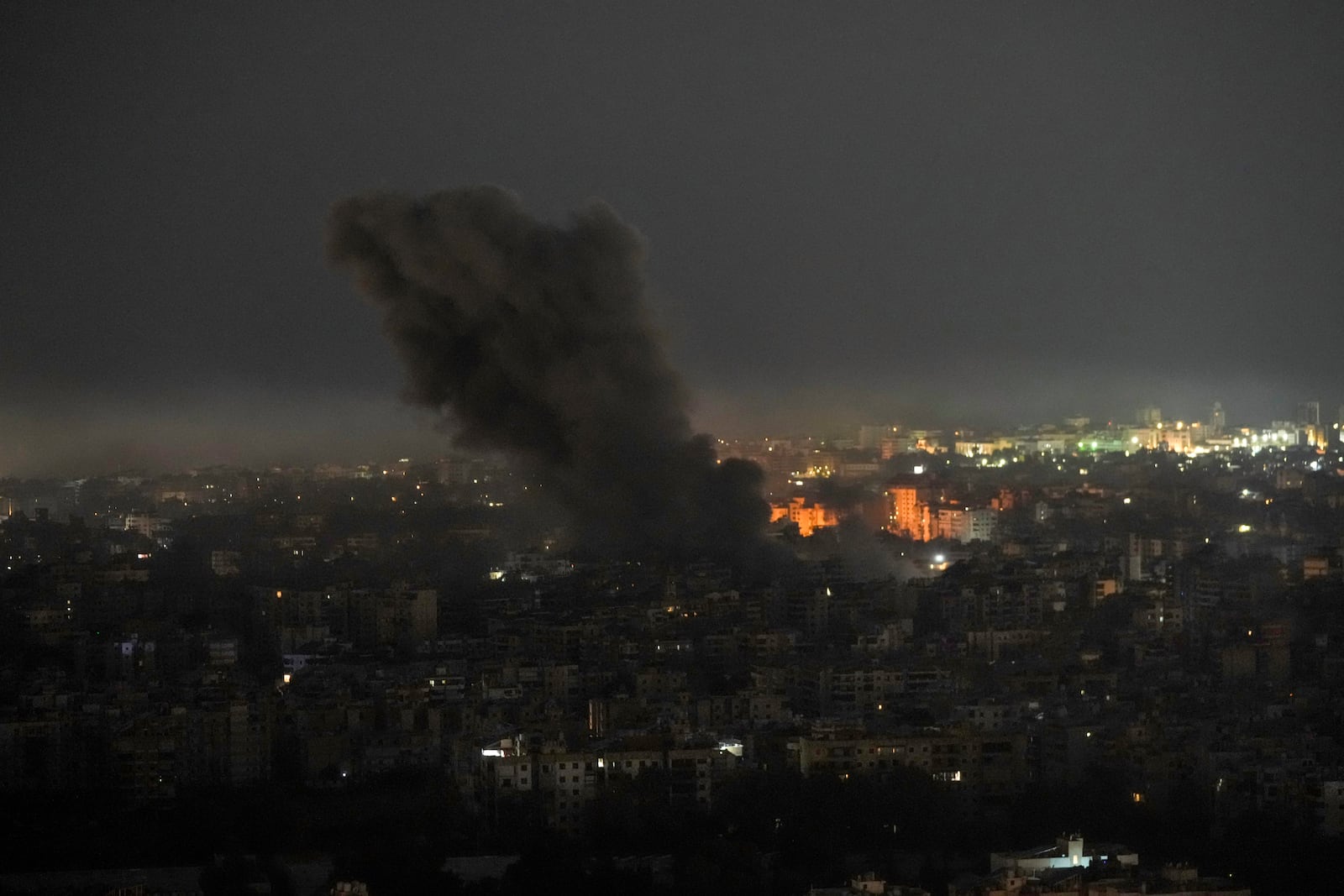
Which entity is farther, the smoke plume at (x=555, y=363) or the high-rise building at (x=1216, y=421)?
the high-rise building at (x=1216, y=421)

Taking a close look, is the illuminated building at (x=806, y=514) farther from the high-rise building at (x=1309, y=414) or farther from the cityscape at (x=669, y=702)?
the high-rise building at (x=1309, y=414)

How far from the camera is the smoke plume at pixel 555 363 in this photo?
2481 cm

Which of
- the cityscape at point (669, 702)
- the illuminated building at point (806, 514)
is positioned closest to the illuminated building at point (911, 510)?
the cityscape at point (669, 702)

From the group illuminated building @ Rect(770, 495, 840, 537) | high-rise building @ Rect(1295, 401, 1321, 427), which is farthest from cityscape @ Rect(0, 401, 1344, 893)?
high-rise building @ Rect(1295, 401, 1321, 427)

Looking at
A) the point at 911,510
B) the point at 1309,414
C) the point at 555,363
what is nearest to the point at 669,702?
the point at 555,363

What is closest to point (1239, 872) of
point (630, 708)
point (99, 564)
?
point (630, 708)

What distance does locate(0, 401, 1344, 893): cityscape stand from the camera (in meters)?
13.2

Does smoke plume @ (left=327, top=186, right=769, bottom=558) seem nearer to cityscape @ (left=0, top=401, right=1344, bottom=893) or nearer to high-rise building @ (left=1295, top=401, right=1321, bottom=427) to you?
cityscape @ (left=0, top=401, right=1344, bottom=893)

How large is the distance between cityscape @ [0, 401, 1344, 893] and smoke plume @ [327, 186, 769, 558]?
0.64m

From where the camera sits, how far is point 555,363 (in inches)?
995

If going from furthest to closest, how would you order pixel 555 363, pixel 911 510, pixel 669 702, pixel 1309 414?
pixel 1309 414, pixel 911 510, pixel 555 363, pixel 669 702

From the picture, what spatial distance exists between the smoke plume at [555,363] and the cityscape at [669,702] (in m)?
0.64

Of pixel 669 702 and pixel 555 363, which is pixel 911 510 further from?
pixel 669 702

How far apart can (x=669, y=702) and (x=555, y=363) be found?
8.70 metres
